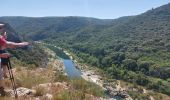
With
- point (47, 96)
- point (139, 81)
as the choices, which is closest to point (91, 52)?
point (139, 81)

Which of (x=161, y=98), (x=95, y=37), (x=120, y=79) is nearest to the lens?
(x=161, y=98)

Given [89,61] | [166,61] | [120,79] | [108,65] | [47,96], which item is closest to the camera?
[47,96]

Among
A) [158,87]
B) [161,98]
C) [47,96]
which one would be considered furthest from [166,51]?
[47,96]

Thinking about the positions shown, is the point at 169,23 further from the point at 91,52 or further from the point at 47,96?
the point at 47,96

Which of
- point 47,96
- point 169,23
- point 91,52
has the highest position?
point 47,96

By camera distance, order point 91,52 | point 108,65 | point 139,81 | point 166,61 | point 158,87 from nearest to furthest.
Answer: point 158,87 → point 139,81 → point 166,61 → point 108,65 → point 91,52

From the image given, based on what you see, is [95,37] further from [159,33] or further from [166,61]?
[166,61]

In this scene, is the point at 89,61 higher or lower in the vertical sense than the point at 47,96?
lower

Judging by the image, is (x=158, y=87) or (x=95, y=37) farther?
(x=95, y=37)

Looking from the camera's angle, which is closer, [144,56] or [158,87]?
[158,87]
